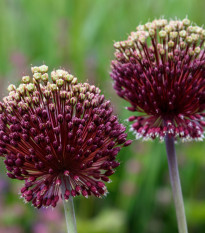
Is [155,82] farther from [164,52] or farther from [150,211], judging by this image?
[150,211]

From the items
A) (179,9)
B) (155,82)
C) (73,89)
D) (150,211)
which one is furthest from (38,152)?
(179,9)

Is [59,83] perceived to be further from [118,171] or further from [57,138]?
[118,171]

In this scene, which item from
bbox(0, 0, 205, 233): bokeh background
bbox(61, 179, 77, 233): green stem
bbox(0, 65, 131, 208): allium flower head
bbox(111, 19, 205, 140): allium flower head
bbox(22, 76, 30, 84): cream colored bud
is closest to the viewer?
bbox(61, 179, 77, 233): green stem

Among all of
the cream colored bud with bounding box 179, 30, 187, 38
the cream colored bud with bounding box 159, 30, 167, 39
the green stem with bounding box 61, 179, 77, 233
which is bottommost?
the green stem with bounding box 61, 179, 77, 233

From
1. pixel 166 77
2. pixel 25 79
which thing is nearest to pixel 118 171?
pixel 166 77

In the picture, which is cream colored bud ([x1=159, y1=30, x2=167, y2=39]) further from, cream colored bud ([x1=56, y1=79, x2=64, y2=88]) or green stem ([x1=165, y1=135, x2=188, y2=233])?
cream colored bud ([x1=56, y1=79, x2=64, y2=88])

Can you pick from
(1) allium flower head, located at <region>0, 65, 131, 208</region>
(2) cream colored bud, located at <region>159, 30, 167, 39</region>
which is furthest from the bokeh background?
(2) cream colored bud, located at <region>159, 30, 167, 39</region>
